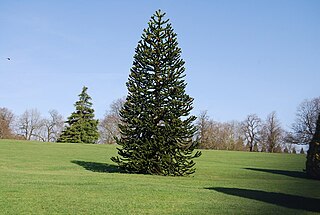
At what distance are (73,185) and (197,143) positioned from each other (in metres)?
Answer: 8.74

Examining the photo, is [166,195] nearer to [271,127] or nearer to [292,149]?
[292,149]

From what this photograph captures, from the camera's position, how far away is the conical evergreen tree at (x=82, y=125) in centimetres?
6106

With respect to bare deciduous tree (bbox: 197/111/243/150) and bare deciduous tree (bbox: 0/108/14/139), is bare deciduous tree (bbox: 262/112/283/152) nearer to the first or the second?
bare deciduous tree (bbox: 197/111/243/150)

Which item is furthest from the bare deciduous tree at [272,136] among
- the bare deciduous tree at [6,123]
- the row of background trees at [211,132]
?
the bare deciduous tree at [6,123]

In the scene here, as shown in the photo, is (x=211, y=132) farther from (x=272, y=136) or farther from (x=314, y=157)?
(x=314, y=157)

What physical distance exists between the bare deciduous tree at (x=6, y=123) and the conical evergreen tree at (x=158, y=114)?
59026 mm

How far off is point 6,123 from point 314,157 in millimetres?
70657

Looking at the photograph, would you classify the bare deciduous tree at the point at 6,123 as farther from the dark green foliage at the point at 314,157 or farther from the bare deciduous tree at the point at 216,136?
the dark green foliage at the point at 314,157

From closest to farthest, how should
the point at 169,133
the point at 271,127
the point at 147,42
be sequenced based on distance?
the point at 169,133 → the point at 147,42 → the point at 271,127

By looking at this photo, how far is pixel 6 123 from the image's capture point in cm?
7919

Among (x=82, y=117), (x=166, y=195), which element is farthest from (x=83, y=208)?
(x=82, y=117)

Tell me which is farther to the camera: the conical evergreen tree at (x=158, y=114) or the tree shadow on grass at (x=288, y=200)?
the conical evergreen tree at (x=158, y=114)

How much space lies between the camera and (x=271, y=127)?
82.0 meters

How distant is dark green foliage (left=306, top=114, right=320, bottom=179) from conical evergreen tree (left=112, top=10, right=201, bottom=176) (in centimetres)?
→ 602
